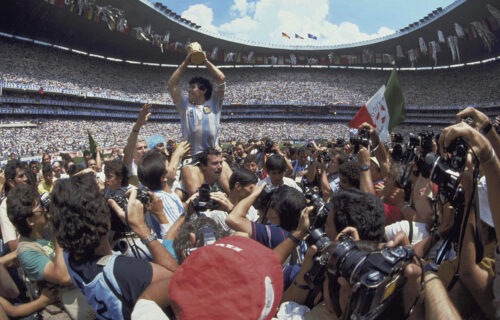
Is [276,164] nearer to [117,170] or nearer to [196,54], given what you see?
[196,54]

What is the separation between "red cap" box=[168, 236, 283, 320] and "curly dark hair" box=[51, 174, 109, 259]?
0.89m

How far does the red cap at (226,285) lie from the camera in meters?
1.02

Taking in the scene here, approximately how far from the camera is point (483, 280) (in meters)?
1.82

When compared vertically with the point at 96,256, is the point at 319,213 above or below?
above

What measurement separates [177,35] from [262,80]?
17.0 m

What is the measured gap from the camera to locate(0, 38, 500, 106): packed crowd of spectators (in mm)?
36906

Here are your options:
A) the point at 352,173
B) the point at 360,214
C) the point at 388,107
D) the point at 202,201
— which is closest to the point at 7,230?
the point at 202,201

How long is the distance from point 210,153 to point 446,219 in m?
2.40

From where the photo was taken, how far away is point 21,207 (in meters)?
2.63

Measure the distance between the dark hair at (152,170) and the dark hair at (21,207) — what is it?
0.91 meters

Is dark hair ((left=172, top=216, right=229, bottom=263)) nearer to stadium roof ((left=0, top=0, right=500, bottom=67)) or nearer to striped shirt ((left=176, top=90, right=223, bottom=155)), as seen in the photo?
striped shirt ((left=176, top=90, right=223, bottom=155))

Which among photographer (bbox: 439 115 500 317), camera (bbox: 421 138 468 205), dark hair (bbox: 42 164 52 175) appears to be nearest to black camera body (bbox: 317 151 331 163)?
camera (bbox: 421 138 468 205)

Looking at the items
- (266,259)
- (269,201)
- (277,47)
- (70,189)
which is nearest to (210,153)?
(269,201)

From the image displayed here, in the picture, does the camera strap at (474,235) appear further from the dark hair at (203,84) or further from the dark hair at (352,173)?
the dark hair at (203,84)
